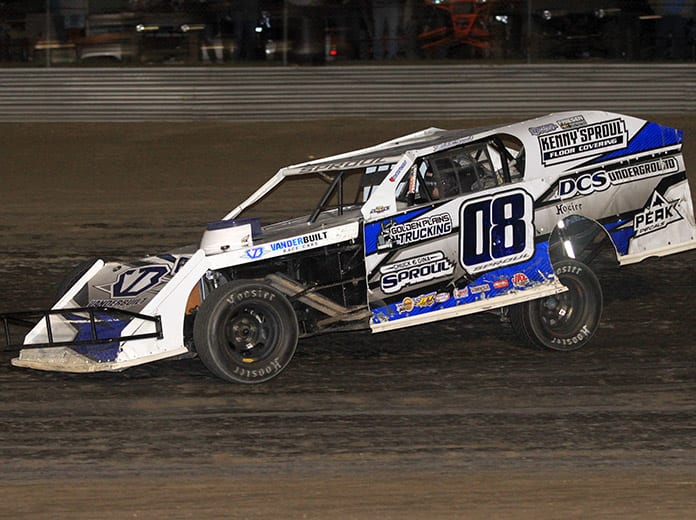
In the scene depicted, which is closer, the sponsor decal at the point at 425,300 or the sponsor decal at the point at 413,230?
the sponsor decal at the point at 413,230

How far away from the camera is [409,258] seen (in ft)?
23.5

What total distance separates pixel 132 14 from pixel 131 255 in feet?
25.9

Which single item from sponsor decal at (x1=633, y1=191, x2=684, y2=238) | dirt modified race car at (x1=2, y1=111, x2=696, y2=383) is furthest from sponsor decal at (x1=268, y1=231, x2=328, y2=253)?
sponsor decal at (x1=633, y1=191, x2=684, y2=238)

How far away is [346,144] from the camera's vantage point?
1634 centimetres

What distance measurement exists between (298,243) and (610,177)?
2.20 m

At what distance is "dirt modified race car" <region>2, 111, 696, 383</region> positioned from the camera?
6.79m

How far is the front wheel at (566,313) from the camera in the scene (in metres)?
7.46

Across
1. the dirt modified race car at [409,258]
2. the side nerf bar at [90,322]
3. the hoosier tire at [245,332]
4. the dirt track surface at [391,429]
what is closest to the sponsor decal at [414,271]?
the dirt modified race car at [409,258]

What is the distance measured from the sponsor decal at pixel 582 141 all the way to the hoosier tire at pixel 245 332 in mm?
2044

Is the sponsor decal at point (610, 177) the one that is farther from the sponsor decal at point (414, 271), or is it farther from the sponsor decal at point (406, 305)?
the sponsor decal at point (406, 305)

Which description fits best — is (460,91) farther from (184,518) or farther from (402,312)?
Result: (184,518)

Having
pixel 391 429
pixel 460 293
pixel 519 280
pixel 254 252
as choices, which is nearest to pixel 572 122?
pixel 519 280

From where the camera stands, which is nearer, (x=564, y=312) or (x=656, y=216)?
(x=564, y=312)

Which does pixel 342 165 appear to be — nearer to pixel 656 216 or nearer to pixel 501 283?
pixel 501 283
